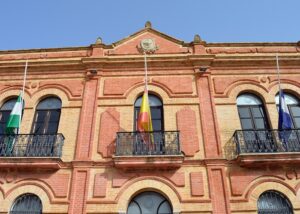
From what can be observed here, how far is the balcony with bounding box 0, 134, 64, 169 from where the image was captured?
8898 mm

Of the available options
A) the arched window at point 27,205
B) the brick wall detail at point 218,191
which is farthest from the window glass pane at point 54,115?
the brick wall detail at point 218,191

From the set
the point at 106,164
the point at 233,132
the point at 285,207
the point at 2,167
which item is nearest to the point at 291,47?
the point at 233,132

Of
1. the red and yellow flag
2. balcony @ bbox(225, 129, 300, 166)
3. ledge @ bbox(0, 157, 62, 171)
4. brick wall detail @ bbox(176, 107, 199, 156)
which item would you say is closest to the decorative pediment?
brick wall detail @ bbox(176, 107, 199, 156)

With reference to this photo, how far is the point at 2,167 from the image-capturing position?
899 centimetres

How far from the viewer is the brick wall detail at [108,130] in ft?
31.0

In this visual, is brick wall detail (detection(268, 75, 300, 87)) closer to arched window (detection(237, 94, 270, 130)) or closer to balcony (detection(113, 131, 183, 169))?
arched window (detection(237, 94, 270, 130))

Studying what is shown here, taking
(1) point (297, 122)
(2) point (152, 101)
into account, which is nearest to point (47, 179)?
(2) point (152, 101)

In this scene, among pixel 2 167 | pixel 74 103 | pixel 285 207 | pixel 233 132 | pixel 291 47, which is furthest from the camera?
pixel 291 47

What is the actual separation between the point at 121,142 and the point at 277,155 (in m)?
4.81

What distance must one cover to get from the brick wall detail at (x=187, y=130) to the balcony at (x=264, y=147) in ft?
3.51

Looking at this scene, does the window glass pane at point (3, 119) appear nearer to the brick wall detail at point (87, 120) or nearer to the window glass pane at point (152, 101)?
the brick wall detail at point (87, 120)

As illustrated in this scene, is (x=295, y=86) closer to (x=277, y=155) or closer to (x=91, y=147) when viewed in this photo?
(x=277, y=155)

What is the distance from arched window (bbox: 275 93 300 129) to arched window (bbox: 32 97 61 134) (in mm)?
7969

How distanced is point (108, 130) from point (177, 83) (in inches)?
122
